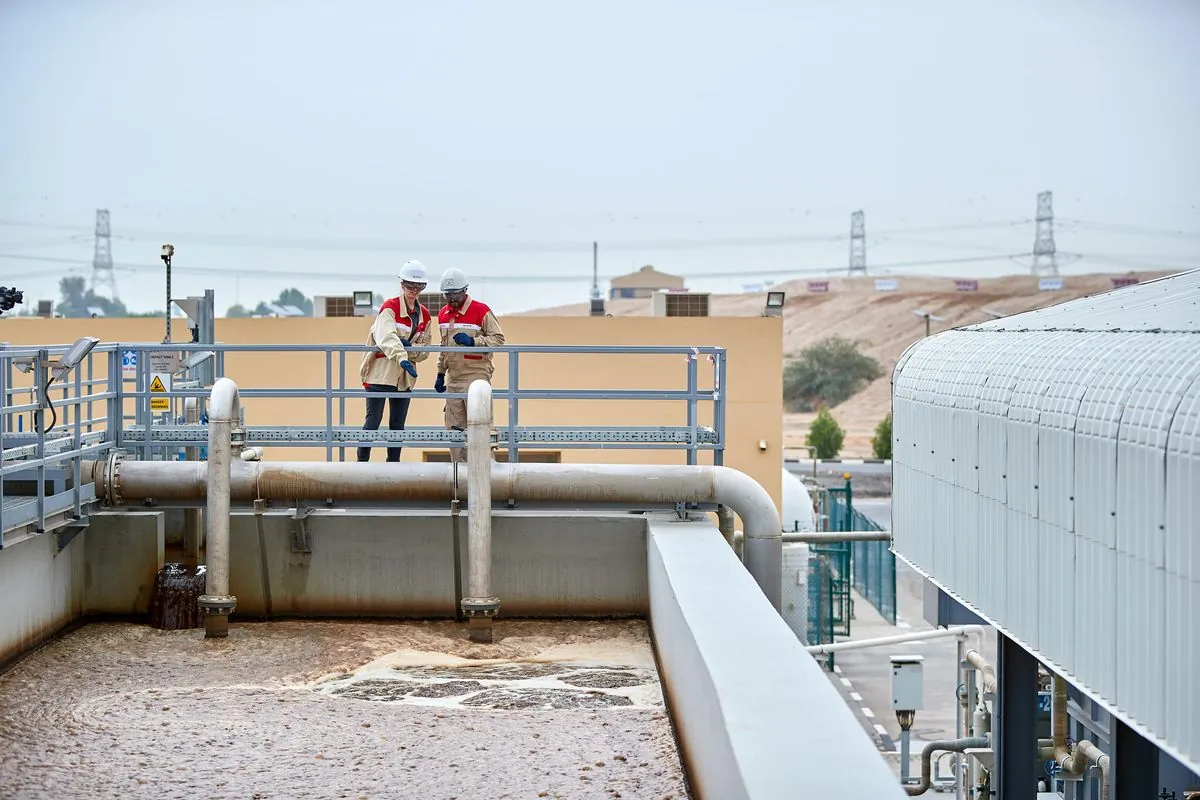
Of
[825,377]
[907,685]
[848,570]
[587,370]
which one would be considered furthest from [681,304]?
[825,377]

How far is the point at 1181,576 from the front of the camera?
6.57 meters

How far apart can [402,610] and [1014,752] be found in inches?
189

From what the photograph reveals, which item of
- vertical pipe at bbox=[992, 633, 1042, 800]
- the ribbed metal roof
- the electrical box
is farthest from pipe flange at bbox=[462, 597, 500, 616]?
the electrical box

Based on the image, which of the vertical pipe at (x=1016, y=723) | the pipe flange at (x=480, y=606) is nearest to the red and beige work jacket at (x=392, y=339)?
the pipe flange at (x=480, y=606)

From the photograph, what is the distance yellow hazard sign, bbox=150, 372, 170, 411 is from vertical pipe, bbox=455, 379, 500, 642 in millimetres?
2907

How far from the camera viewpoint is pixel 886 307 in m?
139

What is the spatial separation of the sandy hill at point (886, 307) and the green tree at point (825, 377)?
102 cm

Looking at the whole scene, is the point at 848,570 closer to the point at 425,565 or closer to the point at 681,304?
the point at 681,304

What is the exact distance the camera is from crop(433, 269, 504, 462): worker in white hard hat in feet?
40.1

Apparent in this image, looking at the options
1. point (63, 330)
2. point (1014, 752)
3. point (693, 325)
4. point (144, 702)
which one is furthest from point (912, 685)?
point (63, 330)

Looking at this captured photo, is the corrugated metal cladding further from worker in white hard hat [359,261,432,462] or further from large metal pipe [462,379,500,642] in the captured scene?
worker in white hard hat [359,261,432,462]

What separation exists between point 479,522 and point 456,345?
2.08 m

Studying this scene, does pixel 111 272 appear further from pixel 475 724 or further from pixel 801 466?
pixel 475 724

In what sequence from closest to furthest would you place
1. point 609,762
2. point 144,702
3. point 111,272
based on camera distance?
point 609,762
point 144,702
point 111,272
